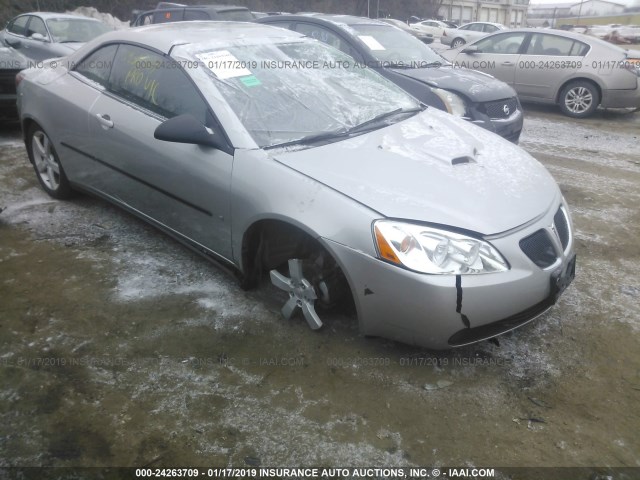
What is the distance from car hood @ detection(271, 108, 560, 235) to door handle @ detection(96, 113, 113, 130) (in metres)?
1.42

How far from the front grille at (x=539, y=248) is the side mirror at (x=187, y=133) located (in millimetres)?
1663

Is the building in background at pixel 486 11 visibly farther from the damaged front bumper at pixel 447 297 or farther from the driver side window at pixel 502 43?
the damaged front bumper at pixel 447 297

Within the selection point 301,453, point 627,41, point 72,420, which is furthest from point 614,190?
point 627,41

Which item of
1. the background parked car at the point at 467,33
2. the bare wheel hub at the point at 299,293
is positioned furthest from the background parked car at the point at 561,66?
the background parked car at the point at 467,33

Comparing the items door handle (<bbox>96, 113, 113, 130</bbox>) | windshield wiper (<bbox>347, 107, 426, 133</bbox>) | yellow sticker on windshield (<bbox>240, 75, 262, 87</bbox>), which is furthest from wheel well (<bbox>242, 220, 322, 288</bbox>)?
door handle (<bbox>96, 113, 113, 130</bbox>)

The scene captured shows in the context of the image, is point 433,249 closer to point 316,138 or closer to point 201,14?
point 316,138

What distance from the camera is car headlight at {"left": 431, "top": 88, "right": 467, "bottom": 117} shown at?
5.61 meters

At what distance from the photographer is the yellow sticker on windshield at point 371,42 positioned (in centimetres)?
618

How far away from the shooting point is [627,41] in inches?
1080

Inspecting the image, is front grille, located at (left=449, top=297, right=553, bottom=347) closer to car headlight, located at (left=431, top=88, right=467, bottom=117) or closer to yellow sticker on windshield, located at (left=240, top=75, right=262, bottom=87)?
yellow sticker on windshield, located at (left=240, top=75, right=262, bottom=87)

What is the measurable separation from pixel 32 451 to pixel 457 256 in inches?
78.2

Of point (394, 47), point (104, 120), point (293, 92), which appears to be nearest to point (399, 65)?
point (394, 47)

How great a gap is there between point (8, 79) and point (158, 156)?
4.23 meters

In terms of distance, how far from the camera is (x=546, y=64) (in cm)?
888
